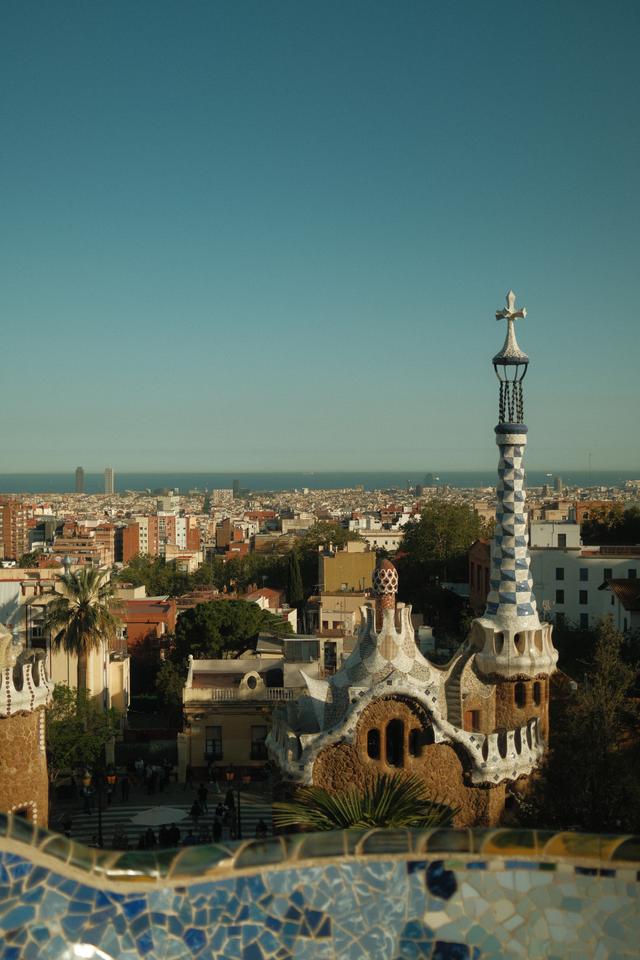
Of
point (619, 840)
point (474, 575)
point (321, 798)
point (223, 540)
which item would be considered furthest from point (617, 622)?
point (223, 540)

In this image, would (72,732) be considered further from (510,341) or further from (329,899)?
(329,899)

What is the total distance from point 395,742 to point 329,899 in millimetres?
10668

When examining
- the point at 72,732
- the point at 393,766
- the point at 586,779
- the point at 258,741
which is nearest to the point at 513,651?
the point at 586,779

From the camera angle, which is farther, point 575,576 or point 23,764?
point 575,576

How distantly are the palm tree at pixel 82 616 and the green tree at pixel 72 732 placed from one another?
100 cm

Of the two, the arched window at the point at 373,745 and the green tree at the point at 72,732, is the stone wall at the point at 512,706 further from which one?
the green tree at the point at 72,732

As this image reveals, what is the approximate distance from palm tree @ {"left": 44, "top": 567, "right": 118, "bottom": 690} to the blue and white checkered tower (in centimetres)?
1183

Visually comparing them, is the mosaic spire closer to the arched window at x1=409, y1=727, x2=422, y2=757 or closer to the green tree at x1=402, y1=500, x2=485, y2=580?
the arched window at x1=409, y1=727, x2=422, y2=757

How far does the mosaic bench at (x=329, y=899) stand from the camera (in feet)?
17.3

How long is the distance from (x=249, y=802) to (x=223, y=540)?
111m

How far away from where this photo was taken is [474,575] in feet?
153

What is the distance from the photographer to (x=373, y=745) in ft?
52.0

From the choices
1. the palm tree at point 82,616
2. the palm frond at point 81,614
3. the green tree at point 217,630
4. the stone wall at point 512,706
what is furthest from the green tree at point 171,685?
the stone wall at point 512,706

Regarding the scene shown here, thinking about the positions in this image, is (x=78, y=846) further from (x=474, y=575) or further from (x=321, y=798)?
(x=474, y=575)
